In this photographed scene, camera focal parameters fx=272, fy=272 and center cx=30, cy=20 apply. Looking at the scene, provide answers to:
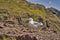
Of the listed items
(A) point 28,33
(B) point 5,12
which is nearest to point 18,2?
(B) point 5,12

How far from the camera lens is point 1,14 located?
3722cm

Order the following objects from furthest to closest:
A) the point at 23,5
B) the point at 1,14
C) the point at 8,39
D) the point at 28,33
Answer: the point at 23,5 → the point at 1,14 → the point at 28,33 → the point at 8,39

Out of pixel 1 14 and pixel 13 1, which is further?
pixel 13 1

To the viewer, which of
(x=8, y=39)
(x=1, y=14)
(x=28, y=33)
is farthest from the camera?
(x=1, y=14)

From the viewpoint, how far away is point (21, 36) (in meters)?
22.4

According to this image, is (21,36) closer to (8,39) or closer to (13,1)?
(8,39)

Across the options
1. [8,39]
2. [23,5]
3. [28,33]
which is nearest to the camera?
[8,39]

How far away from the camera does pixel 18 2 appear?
189 ft

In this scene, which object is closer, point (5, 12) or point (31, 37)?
point (31, 37)

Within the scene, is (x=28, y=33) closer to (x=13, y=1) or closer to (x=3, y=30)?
(x=3, y=30)

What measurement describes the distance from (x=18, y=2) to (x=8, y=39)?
118 ft

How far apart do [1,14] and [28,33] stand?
47.3 ft

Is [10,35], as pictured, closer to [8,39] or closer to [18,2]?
[8,39]

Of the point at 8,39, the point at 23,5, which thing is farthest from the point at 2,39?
the point at 23,5
